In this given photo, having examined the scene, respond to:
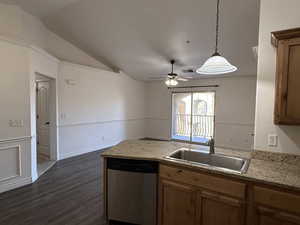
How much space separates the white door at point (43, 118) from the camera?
475 centimetres

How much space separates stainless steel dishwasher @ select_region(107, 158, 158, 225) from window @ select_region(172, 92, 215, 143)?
15.6 ft

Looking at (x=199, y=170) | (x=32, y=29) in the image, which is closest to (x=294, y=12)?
(x=199, y=170)

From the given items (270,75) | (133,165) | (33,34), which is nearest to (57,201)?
(133,165)

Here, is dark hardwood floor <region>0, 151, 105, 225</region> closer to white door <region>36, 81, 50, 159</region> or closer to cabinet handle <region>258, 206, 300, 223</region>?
white door <region>36, 81, 50, 159</region>

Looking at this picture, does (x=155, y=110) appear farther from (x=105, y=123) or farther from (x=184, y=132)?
(x=105, y=123)

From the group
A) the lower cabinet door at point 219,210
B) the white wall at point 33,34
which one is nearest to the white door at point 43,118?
the white wall at point 33,34

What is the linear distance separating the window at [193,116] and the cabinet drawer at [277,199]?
5.01 m

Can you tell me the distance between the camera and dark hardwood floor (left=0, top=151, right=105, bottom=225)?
7.65ft

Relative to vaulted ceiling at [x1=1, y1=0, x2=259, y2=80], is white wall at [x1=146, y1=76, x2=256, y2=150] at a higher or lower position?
lower

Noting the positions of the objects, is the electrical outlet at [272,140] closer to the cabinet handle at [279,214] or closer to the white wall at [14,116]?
the cabinet handle at [279,214]

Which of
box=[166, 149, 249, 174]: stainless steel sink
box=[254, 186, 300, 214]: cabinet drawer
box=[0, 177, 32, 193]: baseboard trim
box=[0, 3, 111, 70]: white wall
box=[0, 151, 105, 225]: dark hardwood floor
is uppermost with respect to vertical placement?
box=[0, 3, 111, 70]: white wall

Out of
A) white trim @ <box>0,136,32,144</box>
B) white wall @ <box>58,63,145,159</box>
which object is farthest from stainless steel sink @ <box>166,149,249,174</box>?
white wall @ <box>58,63,145,159</box>

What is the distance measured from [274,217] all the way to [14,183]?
12.2ft

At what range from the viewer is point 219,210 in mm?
1629
